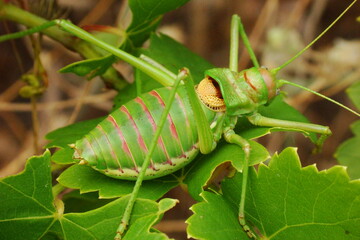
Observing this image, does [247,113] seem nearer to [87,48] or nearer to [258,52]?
[87,48]

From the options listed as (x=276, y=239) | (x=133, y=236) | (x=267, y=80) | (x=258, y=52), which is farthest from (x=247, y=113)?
(x=258, y=52)

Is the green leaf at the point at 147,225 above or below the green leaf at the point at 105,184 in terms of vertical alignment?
below

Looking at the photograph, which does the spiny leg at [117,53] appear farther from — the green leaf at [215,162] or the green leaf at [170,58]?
the green leaf at [215,162]

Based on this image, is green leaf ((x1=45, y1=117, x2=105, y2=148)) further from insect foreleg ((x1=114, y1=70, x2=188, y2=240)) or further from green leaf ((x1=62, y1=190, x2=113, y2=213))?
insect foreleg ((x1=114, y1=70, x2=188, y2=240))

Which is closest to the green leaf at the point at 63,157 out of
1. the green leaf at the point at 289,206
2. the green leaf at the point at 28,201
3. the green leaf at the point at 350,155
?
the green leaf at the point at 28,201

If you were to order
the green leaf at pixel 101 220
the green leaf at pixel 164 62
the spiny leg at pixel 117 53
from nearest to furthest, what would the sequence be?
the green leaf at pixel 101 220
the spiny leg at pixel 117 53
the green leaf at pixel 164 62
